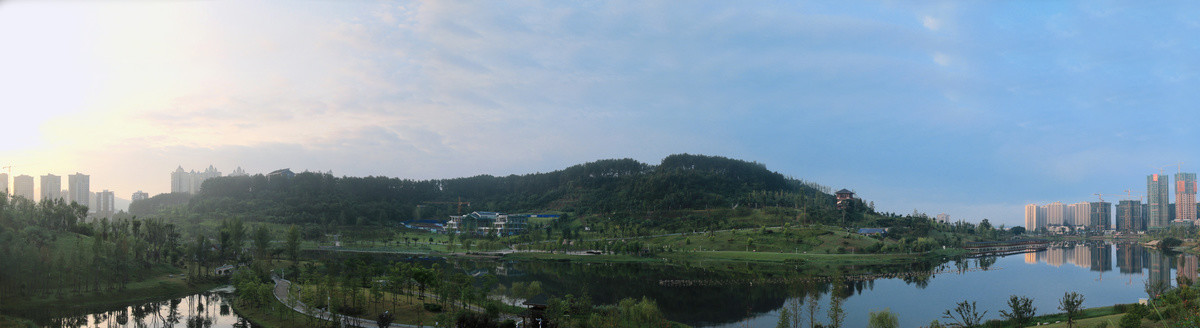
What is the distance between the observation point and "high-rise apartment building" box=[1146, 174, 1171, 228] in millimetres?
127312

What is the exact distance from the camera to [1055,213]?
16600 centimetres

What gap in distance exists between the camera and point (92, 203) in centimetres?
8638

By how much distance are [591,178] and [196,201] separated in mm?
62343

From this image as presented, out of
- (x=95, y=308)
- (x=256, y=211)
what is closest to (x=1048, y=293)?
(x=95, y=308)

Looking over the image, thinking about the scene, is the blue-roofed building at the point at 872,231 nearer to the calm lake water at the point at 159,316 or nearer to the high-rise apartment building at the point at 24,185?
the calm lake water at the point at 159,316

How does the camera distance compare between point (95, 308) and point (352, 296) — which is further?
point (95, 308)

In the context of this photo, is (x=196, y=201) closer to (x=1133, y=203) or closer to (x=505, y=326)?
(x=505, y=326)

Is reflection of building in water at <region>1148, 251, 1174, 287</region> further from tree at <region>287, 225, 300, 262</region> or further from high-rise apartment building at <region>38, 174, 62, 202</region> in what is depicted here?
high-rise apartment building at <region>38, 174, 62, 202</region>

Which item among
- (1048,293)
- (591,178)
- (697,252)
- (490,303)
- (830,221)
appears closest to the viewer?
(490,303)

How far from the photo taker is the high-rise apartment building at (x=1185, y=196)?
404ft

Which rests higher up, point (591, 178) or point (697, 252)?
point (591, 178)

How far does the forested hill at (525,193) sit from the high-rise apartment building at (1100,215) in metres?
67.8

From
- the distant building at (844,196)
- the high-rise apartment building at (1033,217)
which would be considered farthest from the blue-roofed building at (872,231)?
the high-rise apartment building at (1033,217)

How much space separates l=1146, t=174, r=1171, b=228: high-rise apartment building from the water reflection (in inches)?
6613
